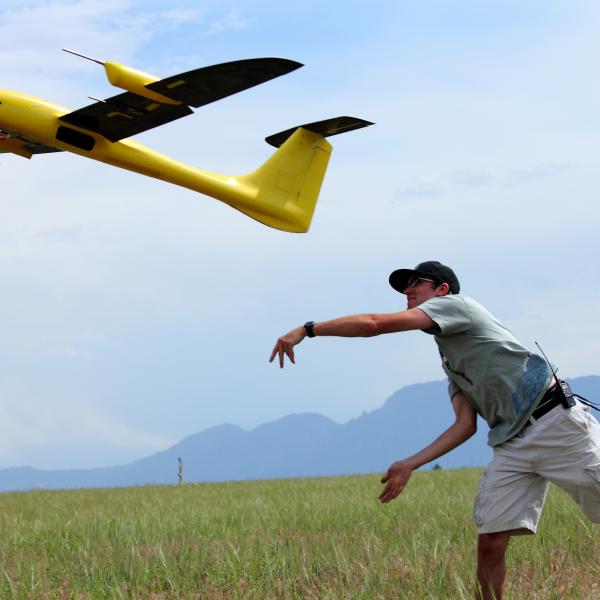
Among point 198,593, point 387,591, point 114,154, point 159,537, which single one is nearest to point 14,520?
point 159,537

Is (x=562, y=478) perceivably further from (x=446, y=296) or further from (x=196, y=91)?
(x=196, y=91)

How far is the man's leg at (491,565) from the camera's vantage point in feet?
16.4

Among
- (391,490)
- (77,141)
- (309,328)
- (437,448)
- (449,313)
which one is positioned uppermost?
(77,141)

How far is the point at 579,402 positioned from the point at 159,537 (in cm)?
474

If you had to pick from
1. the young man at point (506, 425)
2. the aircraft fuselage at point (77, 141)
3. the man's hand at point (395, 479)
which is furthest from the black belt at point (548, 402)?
the aircraft fuselage at point (77, 141)

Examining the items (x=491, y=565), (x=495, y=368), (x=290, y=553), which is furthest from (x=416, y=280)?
(x=290, y=553)

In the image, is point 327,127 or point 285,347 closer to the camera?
point 285,347

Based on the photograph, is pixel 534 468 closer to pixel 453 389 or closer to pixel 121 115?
pixel 453 389

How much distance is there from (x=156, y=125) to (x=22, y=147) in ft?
7.27

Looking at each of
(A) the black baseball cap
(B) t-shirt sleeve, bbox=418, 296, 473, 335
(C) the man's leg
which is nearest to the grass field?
(C) the man's leg

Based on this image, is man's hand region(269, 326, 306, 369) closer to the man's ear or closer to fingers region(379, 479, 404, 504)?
fingers region(379, 479, 404, 504)

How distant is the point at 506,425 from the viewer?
515 cm

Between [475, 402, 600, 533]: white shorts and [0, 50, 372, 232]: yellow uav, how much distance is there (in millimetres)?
7633

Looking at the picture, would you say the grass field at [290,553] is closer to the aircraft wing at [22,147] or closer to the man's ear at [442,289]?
the man's ear at [442,289]
